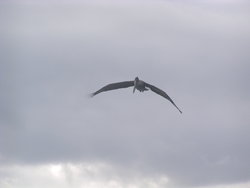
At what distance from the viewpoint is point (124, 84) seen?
322 feet

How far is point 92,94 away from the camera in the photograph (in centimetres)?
9600

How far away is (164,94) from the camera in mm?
Answer: 97938

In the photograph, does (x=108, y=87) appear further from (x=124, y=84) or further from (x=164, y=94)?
(x=164, y=94)

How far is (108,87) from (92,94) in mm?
3434

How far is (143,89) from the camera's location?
93.2 meters

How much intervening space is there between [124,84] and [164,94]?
20.4 feet

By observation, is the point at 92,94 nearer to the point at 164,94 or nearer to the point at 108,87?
the point at 108,87

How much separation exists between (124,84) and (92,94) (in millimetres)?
5426

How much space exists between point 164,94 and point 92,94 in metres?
10.9

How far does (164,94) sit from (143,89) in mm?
5779

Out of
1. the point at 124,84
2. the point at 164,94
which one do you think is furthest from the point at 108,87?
the point at 164,94

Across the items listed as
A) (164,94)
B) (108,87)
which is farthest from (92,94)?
(164,94)

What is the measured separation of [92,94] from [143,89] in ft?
26.2
